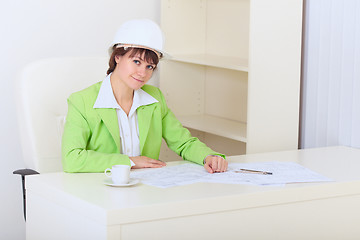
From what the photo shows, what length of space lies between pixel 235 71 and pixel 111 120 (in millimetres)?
1215

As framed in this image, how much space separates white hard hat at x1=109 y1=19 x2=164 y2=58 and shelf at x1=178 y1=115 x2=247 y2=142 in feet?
2.43

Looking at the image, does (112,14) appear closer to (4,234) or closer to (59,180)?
(4,234)

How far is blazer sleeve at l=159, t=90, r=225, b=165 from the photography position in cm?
247

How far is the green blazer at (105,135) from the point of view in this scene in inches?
89.4

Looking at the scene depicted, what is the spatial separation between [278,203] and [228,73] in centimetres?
155

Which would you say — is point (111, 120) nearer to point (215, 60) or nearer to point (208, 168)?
point (208, 168)

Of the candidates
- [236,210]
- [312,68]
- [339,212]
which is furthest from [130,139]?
[312,68]

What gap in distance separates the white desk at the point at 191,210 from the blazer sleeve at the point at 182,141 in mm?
362

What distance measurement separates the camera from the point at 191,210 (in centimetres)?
191

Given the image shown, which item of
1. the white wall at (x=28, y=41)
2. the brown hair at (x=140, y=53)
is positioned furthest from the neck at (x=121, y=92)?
the white wall at (x=28, y=41)

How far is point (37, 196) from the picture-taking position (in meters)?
2.14

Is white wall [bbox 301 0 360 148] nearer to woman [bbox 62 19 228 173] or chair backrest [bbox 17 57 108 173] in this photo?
woman [bbox 62 19 228 173]

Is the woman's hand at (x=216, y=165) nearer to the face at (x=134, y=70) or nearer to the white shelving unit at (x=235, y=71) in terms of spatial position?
the face at (x=134, y=70)

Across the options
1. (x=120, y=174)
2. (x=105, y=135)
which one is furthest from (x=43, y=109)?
(x=120, y=174)
